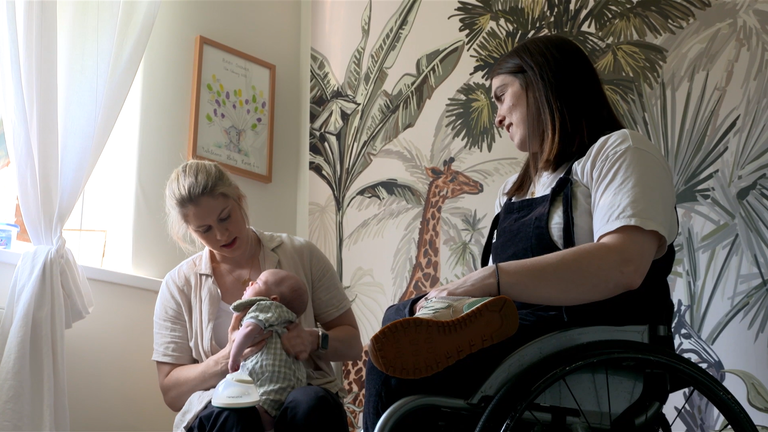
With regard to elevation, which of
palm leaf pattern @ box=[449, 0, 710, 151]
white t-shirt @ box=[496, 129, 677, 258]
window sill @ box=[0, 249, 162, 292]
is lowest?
window sill @ box=[0, 249, 162, 292]

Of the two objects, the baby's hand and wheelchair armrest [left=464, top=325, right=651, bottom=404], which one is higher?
wheelchair armrest [left=464, top=325, right=651, bottom=404]

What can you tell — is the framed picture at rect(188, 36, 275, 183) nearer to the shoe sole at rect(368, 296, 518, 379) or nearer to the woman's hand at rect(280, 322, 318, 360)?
the woman's hand at rect(280, 322, 318, 360)

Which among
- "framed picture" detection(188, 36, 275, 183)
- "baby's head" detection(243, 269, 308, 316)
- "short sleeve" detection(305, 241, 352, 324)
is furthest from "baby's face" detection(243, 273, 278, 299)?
"framed picture" detection(188, 36, 275, 183)

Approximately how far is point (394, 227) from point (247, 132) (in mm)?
889

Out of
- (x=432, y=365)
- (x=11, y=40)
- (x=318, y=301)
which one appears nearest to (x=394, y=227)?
(x=318, y=301)

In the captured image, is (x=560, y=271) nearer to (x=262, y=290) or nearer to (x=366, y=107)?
(x=262, y=290)

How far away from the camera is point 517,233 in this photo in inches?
52.1

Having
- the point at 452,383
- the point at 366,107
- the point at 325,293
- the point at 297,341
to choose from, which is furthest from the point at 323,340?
the point at 366,107

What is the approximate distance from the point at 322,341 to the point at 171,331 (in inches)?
18.2

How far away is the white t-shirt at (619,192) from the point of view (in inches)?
44.5

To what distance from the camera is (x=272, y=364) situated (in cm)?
165

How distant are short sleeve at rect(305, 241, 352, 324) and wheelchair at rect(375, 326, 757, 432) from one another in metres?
0.94

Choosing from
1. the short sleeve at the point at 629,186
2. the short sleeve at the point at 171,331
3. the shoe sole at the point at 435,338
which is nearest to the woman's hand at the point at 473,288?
the shoe sole at the point at 435,338

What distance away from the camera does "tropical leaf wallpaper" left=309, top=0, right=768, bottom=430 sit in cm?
172
